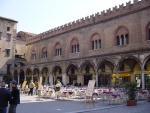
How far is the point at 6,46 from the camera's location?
125ft

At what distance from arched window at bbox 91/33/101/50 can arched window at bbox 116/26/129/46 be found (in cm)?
275

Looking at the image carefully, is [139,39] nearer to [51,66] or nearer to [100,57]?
[100,57]

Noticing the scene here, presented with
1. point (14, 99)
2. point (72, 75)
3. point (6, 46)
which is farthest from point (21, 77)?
point (14, 99)

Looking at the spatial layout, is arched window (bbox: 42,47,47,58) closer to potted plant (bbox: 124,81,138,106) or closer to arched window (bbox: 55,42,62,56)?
arched window (bbox: 55,42,62,56)

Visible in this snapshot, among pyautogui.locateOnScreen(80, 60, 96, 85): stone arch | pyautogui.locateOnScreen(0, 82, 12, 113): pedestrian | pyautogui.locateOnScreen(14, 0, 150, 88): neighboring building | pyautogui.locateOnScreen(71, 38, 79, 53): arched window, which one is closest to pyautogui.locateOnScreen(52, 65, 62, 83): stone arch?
pyautogui.locateOnScreen(14, 0, 150, 88): neighboring building

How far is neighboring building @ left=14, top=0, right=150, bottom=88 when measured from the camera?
2131 cm

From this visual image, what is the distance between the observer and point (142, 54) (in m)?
20.4

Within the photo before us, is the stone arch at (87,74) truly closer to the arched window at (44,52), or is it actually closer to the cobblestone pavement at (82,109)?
the arched window at (44,52)

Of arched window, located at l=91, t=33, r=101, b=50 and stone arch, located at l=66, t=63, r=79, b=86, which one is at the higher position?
arched window, located at l=91, t=33, r=101, b=50

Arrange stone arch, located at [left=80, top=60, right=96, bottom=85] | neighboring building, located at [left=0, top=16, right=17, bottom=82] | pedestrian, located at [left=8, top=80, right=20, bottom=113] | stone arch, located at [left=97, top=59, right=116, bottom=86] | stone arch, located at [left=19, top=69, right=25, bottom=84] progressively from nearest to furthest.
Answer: pedestrian, located at [left=8, top=80, right=20, bottom=113]
stone arch, located at [left=97, top=59, right=116, bottom=86]
stone arch, located at [left=80, top=60, right=96, bottom=85]
neighboring building, located at [left=0, top=16, right=17, bottom=82]
stone arch, located at [left=19, top=69, right=25, bottom=84]

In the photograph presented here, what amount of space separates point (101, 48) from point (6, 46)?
66.5 ft

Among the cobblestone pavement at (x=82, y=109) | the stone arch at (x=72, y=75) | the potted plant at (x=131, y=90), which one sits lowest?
the cobblestone pavement at (x=82, y=109)

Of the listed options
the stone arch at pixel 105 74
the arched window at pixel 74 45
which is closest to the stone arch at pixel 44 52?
the arched window at pixel 74 45

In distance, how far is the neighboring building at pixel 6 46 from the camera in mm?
37138
